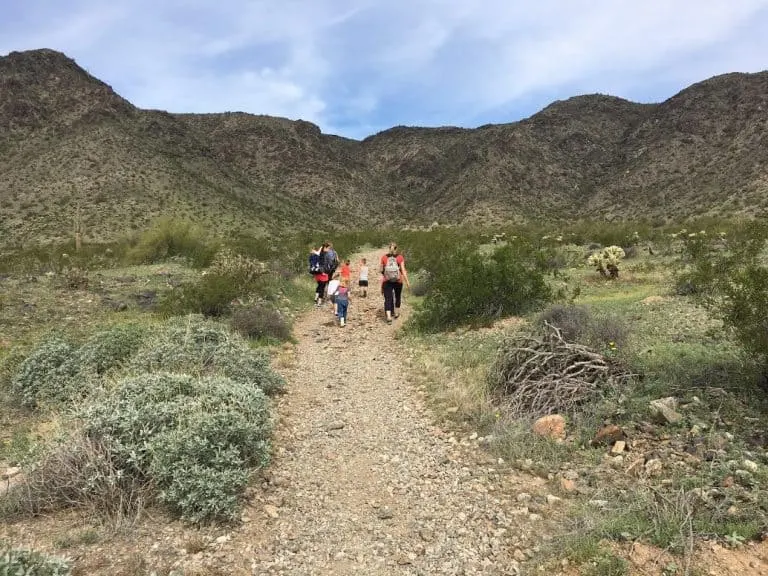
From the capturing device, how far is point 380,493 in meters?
4.86

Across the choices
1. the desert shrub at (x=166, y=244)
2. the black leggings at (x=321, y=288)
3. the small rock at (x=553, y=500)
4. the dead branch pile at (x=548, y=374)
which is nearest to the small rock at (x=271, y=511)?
the small rock at (x=553, y=500)

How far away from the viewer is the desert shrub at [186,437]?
14.3 feet

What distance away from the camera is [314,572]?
12.5 feet

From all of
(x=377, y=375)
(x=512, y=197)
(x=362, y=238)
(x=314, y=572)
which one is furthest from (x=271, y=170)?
(x=314, y=572)

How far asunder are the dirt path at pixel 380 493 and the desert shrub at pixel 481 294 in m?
3.21

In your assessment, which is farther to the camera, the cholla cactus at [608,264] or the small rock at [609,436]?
the cholla cactus at [608,264]

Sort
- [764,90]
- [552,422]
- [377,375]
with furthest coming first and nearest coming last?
1. [764,90]
2. [377,375]
3. [552,422]

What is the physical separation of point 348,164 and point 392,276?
243 ft

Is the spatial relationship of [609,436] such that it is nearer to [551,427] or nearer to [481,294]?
[551,427]

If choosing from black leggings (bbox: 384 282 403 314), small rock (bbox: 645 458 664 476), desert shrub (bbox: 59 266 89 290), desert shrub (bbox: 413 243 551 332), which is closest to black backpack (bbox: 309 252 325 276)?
black leggings (bbox: 384 282 403 314)

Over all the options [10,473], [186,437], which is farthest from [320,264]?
[186,437]

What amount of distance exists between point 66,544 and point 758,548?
4.60 meters

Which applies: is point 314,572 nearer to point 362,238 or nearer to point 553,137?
point 362,238

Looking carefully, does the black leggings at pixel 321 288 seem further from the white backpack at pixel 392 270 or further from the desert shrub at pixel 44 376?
the desert shrub at pixel 44 376
